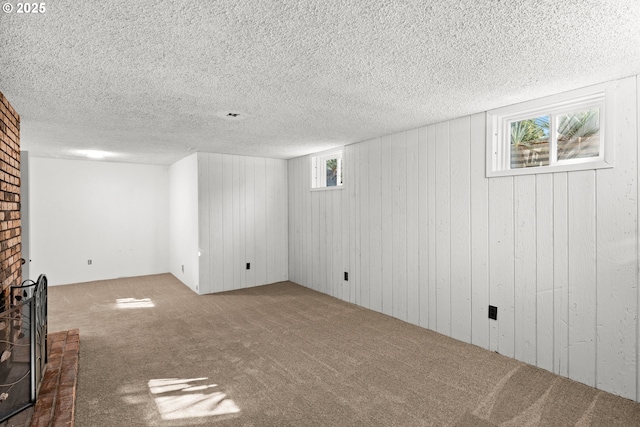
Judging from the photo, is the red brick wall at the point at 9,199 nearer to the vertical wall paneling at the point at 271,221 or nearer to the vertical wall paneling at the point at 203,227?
the vertical wall paneling at the point at 203,227

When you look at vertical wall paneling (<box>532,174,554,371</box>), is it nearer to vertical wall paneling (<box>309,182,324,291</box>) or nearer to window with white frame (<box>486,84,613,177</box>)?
window with white frame (<box>486,84,613,177</box>)

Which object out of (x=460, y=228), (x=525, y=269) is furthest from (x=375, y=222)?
(x=525, y=269)

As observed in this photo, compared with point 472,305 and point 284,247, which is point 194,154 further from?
point 472,305

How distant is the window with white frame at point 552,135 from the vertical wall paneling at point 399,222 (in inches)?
40.1

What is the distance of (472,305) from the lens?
130 inches

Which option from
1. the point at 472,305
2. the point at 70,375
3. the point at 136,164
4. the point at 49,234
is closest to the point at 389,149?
the point at 472,305

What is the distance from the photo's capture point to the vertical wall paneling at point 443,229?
349cm

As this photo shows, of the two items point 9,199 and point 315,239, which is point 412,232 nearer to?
point 315,239

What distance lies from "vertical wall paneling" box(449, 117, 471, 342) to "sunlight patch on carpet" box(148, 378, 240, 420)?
2.28 metres

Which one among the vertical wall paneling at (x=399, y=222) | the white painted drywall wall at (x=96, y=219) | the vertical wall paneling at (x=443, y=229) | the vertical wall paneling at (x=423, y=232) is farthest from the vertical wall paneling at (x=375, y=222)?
the white painted drywall wall at (x=96, y=219)

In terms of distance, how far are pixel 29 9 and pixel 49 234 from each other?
5.58 meters

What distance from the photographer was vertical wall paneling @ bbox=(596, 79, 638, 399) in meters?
2.33

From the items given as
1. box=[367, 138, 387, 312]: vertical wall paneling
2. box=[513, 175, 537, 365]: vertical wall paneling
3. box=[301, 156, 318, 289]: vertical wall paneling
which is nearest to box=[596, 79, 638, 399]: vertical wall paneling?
box=[513, 175, 537, 365]: vertical wall paneling

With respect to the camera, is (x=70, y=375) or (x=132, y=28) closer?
(x=132, y=28)
